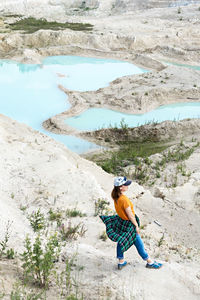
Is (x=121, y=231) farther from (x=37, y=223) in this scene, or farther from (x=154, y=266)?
→ (x=37, y=223)

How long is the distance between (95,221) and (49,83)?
17.6m

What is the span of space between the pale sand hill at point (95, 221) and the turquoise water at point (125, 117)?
20.4 feet

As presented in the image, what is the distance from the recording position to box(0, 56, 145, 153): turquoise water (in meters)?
16.9

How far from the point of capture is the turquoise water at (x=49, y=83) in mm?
16859

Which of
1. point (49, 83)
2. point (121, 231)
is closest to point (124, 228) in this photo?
point (121, 231)

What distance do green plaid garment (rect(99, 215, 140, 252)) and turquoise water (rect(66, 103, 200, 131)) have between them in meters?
11.3

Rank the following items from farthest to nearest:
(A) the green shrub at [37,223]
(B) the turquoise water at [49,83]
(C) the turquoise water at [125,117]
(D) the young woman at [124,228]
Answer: (B) the turquoise water at [49,83]
(C) the turquoise water at [125,117]
(A) the green shrub at [37,223]
(D) the young woman at [124,228]

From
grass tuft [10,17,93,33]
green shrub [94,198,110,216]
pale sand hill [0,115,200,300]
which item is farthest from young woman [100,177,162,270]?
grass tuft [10,17,93,33]

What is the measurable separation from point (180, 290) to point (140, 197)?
12.6 ft

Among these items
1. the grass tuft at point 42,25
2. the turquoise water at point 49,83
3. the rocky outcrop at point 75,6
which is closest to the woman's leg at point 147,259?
the turquoise water at point 49,83

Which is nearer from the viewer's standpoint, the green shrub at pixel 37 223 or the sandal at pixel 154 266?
the sandal at pixel 154 266

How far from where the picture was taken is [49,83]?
2228cm

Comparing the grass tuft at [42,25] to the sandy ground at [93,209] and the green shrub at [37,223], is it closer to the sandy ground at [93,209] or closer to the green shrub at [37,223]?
the sandy ground at [93,209]

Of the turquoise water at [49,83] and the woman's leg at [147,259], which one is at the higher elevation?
the woman's leg at [147,259]
